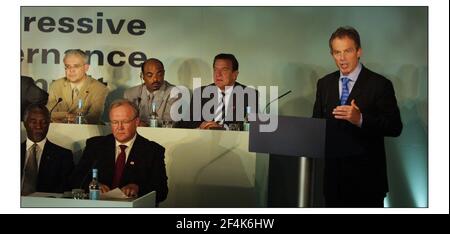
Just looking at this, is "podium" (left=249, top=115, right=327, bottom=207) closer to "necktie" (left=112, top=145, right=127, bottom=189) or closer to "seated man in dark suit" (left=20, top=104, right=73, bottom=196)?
"necktie" (left=112, top=145, right=127, bottom=189)

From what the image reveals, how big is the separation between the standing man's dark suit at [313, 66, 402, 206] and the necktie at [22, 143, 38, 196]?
8.05 feet

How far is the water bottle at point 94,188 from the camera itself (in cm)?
582

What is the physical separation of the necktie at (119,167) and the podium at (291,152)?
→ 117cm

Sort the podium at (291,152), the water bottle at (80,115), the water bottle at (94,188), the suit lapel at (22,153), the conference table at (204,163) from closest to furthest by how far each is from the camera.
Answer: the podium at (291,152) < the water bottle at (94,188) < the conference table at (204,163) < the suit lapel at (22,153) < the water bottle at (80,115)

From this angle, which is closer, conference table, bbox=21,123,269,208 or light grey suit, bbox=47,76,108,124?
conference table, bbox=21,123,269,208

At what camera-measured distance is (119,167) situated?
6.42m

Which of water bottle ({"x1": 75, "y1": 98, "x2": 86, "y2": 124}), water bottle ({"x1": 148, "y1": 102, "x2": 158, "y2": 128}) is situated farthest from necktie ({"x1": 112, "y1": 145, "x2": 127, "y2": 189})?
water bottle ({"x1": 75, "y1": 98, "x2": 86, "y2": 124})

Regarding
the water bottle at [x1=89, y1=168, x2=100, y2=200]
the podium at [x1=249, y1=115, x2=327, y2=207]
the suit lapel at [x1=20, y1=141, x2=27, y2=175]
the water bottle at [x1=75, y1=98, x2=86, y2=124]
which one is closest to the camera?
the podium at [x1=249, y1=115, x2=327, y2=207]

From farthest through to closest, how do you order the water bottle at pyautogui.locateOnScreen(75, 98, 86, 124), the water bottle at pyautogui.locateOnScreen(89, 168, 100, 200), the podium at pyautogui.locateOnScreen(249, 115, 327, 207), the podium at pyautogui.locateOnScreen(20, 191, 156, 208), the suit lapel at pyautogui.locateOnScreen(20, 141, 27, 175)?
1. the water bottle at pyautogui.locateOnScreen(75, 98, 86, 124)
2. the suit lapel at pyautogui.locateOnScreen(20, 141, 27, 175)
3. the water bottle at pyautogui.locateOnScreen(89, 168, 100, 200)
4. the podium at pyautogui.locateOnScreen(20, 191, 156, 208)
5. the podium at pyautogui.locateOnScreen(249, 115, 327, 207)

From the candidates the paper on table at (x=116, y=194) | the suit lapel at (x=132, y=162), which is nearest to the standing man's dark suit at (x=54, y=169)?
the suit lapel at (x=132, y=162)

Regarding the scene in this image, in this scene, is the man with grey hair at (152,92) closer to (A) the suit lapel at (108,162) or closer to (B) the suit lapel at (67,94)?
(A) the suit lapel at (108,162)

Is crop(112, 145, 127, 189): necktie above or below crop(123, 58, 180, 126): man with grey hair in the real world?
below

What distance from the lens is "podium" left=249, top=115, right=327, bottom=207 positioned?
5.45 m

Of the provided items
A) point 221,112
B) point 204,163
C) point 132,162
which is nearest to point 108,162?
point 132,162
